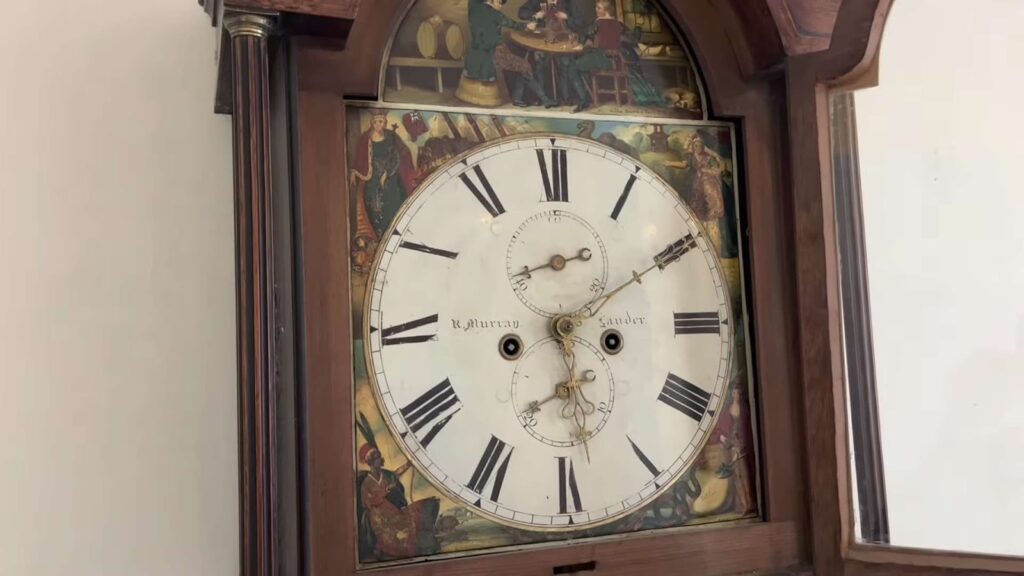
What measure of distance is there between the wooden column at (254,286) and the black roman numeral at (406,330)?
12 centimetres

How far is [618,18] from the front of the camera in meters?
0.96

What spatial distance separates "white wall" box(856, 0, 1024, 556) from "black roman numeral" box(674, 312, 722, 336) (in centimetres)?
18

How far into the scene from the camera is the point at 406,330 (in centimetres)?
84

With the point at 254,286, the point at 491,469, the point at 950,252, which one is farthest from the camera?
the point at 950,252

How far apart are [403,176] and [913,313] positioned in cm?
60

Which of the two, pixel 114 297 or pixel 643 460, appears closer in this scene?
pixel 643 460

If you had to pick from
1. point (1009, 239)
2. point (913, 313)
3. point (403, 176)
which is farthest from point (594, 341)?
point (1009, 239)

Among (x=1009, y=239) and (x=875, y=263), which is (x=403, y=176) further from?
(x=1009, y=239)

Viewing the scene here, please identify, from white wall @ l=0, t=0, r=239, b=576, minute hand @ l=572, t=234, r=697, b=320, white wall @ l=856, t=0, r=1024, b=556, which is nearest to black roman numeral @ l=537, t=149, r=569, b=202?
minute hand @ l=572, t=234, r=697, b=320

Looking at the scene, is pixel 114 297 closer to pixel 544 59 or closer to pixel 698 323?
pixel 544 59

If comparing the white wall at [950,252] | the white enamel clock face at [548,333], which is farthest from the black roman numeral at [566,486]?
the white wall at [950,252]

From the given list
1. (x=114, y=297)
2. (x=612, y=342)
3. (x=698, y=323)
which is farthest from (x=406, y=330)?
(x=114, y=297)

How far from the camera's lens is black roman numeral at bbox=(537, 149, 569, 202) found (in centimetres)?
91

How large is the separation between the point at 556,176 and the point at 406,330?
0.23 m
